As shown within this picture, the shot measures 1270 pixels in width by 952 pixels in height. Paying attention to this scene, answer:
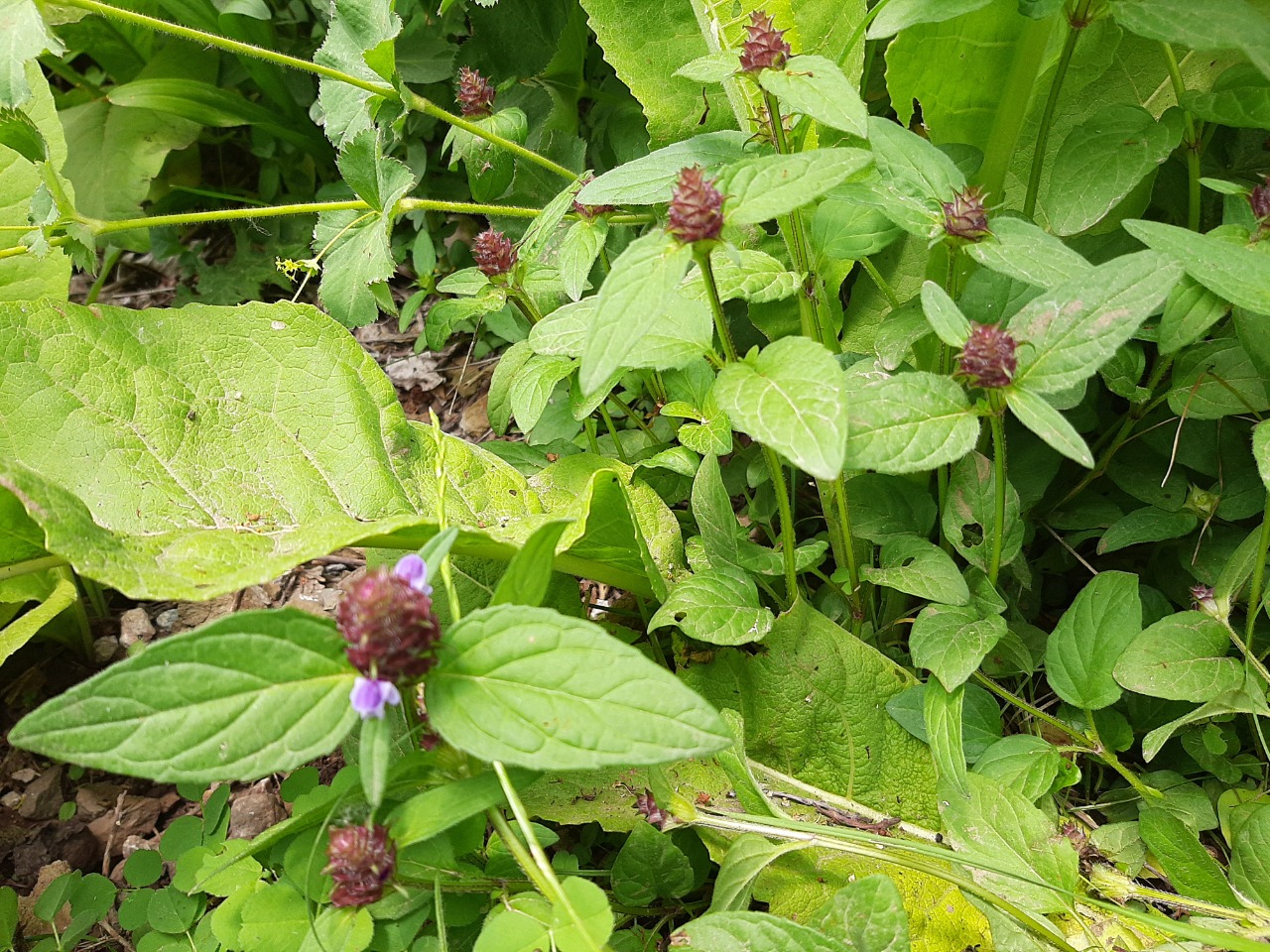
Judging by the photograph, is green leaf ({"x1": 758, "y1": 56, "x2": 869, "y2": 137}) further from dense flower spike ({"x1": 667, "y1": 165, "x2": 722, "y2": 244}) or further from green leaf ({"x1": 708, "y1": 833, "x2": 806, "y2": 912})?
green leaf ({"x1": 708, "y1": 833, "x2": 806, "y2": 912})

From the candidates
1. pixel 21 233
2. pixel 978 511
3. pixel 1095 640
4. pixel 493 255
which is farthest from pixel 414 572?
pixel 21 233

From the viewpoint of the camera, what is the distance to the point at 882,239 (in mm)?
1585

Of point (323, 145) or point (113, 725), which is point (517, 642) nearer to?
point (113, 725)

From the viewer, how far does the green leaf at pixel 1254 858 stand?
4.70 ft

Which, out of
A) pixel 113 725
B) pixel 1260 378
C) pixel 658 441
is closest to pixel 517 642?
pixel 113 725

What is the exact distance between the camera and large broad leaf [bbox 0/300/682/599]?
5.16 feet

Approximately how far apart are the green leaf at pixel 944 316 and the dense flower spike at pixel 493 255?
0.83 meters

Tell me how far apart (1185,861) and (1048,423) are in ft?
2.67

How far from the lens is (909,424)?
48.0 inches

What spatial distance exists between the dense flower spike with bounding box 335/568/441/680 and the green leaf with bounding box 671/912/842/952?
1.79 ft

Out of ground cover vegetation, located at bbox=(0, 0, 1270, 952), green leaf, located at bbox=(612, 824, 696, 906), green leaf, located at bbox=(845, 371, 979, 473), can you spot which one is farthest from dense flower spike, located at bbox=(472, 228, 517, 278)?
green leaf, located at bbox=(612, 824, 696, 906)

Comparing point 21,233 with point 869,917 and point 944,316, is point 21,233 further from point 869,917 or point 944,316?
point 869,917

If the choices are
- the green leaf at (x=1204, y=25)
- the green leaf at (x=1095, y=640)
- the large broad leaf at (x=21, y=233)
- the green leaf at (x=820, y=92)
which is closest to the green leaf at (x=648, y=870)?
the green leaf at (x=1095, y=640)

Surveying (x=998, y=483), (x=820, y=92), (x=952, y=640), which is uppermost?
(x=820, y=92)
